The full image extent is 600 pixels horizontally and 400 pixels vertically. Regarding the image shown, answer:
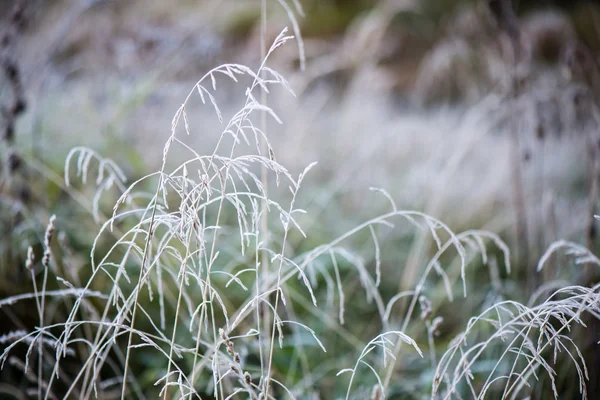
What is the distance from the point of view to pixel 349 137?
8.43 feet

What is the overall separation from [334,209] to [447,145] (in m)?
0.81

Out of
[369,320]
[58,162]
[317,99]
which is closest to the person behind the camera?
[369,320]

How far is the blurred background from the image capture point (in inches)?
54.3

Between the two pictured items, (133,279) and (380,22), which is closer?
(133,279)

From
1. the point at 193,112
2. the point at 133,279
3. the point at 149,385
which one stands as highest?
the point at 193,112

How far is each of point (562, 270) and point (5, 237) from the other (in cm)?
175

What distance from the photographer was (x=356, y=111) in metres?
2.59

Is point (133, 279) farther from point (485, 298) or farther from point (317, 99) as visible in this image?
point (317, 99)

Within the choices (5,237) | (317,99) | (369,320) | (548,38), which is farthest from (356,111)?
(548,38)

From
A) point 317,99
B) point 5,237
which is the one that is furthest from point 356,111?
point 5,237

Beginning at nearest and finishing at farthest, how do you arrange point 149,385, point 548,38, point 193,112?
1. point 149,385
2. point 193,112
3. point 548,38

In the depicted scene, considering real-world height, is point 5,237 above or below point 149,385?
above

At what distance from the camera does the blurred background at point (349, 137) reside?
138 cm

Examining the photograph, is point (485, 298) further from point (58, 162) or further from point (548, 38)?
point (548, 38)
